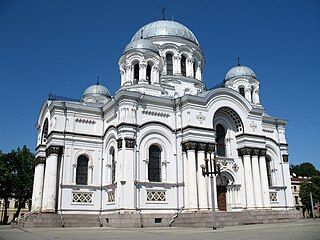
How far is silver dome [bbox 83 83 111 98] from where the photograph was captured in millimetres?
36078

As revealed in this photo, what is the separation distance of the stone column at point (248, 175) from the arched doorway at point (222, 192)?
166cm

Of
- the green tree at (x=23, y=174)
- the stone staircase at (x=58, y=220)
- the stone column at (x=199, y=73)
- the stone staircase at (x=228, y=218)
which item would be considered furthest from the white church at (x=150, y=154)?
the green tree at (x=23, y=174)

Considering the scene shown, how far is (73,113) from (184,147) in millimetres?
8849

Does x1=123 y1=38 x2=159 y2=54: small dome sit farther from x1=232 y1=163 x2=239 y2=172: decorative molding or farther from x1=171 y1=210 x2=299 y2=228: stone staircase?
x1=171 y1=210 x2=299 y2=228: stone staircase

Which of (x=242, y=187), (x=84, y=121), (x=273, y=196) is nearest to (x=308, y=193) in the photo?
(x=273, y=196)

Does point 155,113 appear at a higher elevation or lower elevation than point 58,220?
higher

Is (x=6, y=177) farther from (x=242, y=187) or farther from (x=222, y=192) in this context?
(x=242, y=187)

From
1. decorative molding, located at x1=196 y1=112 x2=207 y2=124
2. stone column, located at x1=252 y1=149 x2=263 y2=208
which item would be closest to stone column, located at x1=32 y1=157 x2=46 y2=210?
decorative molding, located at x1=196 y1=112 x2=207 y2=124

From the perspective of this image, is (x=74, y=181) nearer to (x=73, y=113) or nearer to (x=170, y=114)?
(x=73, y=113)

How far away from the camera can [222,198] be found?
2642 cm

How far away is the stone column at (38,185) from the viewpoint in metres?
26.2

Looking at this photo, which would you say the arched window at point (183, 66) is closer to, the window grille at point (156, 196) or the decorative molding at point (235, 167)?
the decorative molding at point (235, 167)

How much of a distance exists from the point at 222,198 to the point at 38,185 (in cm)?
1475

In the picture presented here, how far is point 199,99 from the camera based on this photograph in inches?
1000
